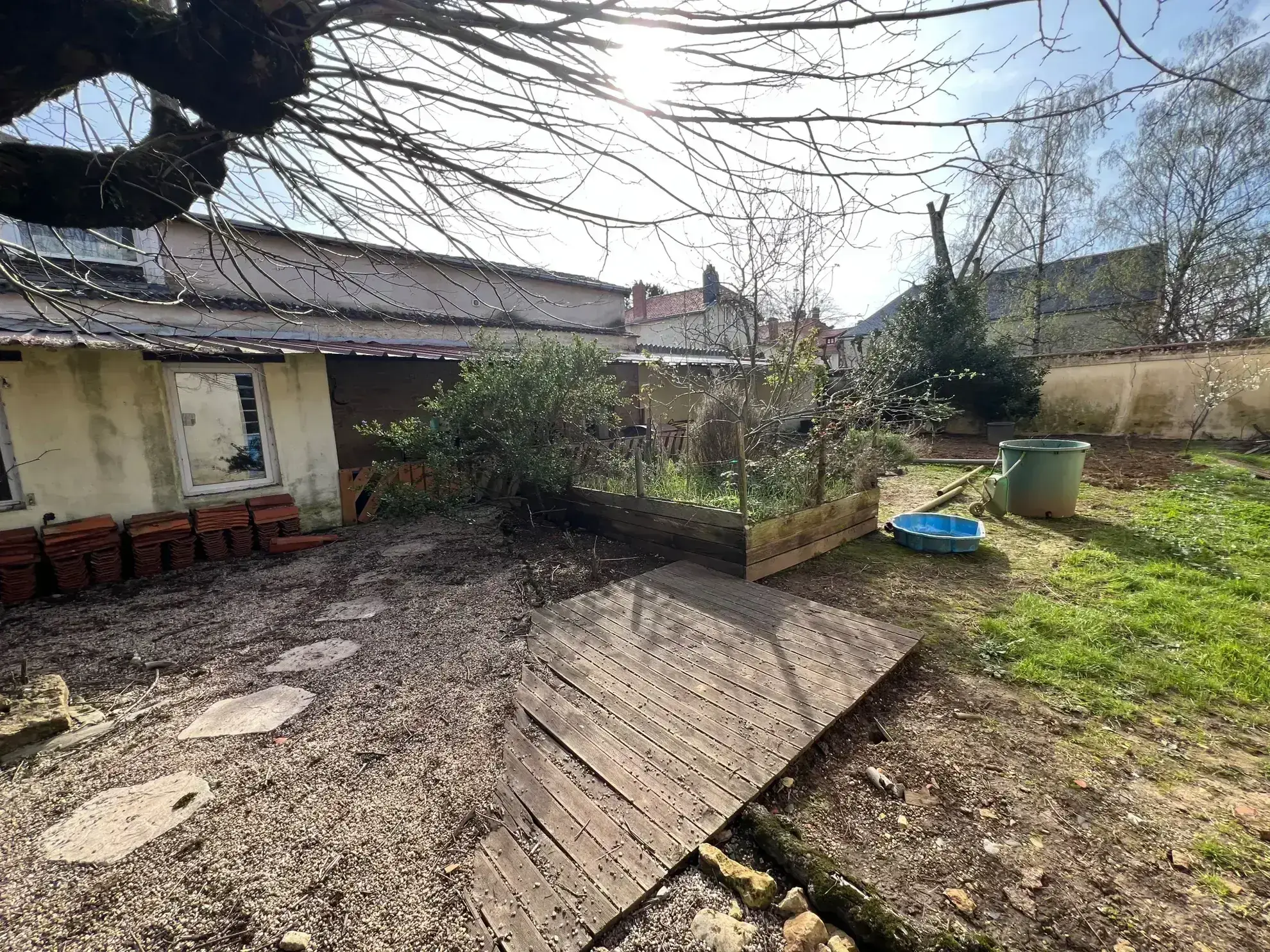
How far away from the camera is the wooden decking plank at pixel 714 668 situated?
2.44 metres

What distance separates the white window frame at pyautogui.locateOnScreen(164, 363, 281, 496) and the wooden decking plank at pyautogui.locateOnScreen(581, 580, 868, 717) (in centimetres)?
524

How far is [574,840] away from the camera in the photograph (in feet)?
5.98

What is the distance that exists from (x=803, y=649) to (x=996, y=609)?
1692 mm

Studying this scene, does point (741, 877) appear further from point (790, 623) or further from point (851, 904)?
point (790, 623)

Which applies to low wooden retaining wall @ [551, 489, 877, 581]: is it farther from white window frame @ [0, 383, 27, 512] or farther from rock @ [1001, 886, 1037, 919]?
white window frame @ [0, 383, 27, 512]

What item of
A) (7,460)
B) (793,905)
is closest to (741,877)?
(793,905)

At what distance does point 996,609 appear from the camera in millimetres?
3594

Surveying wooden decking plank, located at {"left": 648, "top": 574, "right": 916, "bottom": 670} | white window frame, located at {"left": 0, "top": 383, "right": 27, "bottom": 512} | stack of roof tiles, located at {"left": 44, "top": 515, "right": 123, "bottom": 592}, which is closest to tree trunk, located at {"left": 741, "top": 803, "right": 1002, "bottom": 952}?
wooden decking plank, located at {"left": 648, "top": 574, "right": 916, "bottom": 670}

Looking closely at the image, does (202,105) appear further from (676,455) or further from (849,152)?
(676,455)

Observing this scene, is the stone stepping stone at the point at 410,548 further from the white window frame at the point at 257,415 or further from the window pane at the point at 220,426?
the window pane at the point at 220,426

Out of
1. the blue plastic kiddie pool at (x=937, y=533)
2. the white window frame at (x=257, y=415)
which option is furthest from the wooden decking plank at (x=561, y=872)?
the white window frame at (x=257, y=415)

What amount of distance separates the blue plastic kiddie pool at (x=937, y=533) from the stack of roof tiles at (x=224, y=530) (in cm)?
744

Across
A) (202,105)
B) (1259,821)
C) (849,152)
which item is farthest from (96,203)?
(1259,821)

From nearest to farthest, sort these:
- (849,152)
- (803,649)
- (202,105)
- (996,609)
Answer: (202,105), (849,152), (803,649), (996,609)
